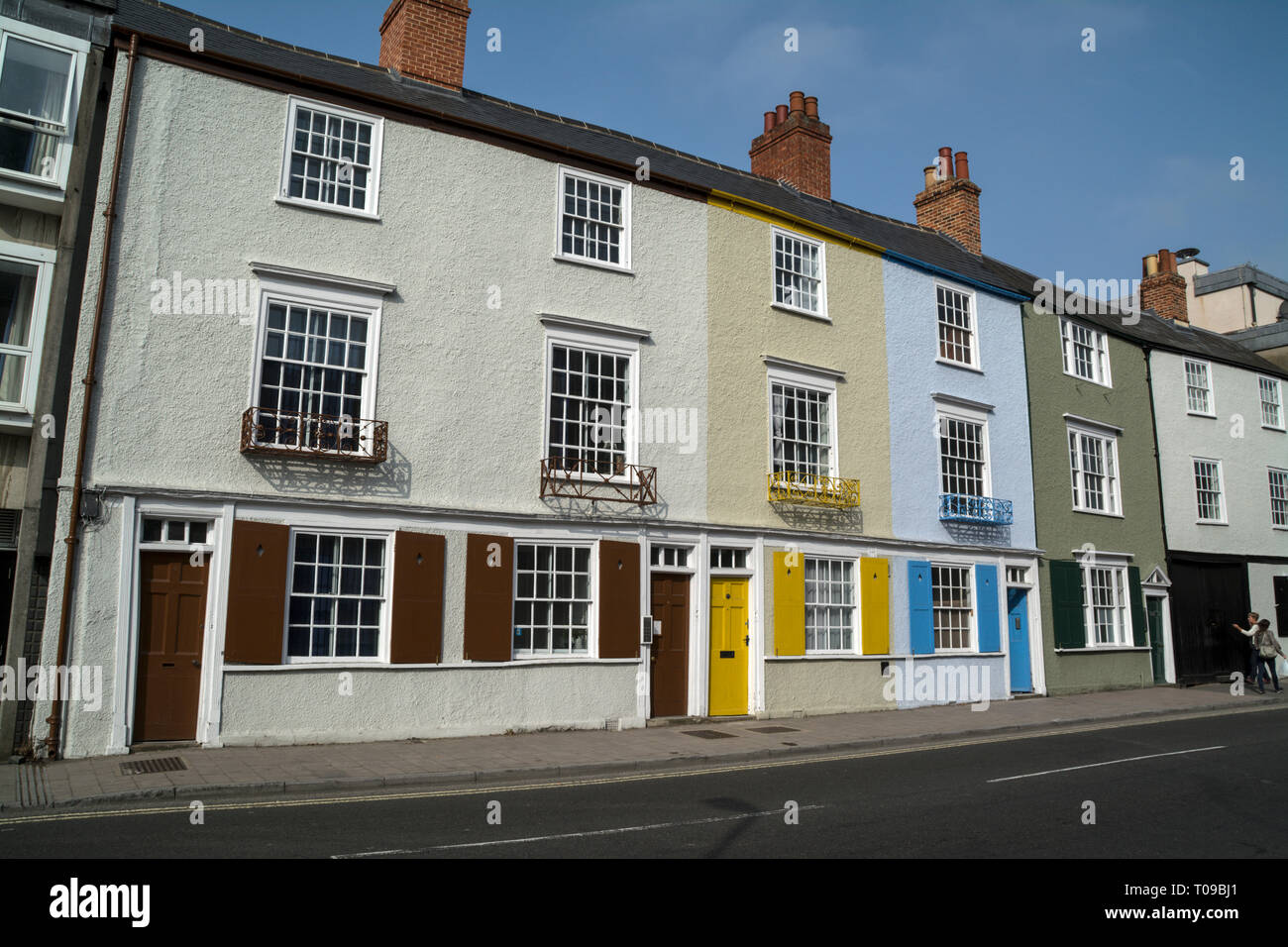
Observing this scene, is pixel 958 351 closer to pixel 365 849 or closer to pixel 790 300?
pixel 790 300

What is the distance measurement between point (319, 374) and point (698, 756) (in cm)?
749

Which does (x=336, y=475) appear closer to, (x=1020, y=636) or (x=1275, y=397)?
Answer: (x=1020, y=636)

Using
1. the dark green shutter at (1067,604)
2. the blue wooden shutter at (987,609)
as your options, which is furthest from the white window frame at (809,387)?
the dark green shutter at (1067,604)

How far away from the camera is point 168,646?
11758 mm

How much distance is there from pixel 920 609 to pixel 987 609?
231cm

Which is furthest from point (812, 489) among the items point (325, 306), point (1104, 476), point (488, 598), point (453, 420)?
point (1104, 476)

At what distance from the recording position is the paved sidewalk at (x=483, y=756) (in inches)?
369

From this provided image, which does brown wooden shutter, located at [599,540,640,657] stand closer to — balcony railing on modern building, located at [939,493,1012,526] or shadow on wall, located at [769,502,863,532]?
shadow on wall, located at [769,502,863,532]

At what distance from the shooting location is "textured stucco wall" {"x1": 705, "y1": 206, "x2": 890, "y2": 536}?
16.6 m

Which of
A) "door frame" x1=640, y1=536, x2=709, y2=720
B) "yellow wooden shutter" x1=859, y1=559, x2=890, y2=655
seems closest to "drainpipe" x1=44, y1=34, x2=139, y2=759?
"door frame" x1=640, y1=536, x2=709, y2=720

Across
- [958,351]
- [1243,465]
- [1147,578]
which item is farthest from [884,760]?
[1243,465]

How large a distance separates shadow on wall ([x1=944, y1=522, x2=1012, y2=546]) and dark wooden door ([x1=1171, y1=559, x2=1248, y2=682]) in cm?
725
